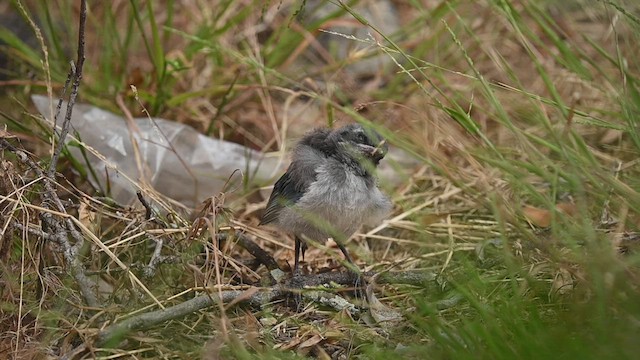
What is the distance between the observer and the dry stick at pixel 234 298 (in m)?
2.26

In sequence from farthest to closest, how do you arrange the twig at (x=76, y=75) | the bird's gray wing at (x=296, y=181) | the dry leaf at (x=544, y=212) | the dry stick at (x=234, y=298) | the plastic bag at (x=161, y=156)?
the plastic bag at (x=161, y=156) < the dry leaf at (x=544, y=212) < the bird's gray wing at (x=296, y=181) < the twig at (x=76, y=75) < the dry stick at (x=234, y=298)

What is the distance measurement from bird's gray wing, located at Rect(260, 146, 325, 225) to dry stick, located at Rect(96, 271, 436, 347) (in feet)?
0.88

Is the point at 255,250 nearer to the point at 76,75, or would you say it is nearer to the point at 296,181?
the point at 296,181

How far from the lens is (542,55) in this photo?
15.9 feet

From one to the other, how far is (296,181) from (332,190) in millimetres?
154

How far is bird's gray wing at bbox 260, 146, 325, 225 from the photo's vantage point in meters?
2.78

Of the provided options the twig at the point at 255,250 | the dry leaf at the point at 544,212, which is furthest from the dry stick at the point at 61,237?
the dry leaf at the point at 544,212

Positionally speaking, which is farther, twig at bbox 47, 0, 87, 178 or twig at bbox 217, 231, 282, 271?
twig at bbox 217, 231, 282, 271

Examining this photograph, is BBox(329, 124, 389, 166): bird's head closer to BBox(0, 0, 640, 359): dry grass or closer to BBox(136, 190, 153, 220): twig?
BBox(0, 0, 640, 359): dry grass

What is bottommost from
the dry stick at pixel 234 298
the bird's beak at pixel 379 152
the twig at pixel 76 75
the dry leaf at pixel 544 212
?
the dry leaf at pixel 544 212

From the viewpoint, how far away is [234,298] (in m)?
2.51

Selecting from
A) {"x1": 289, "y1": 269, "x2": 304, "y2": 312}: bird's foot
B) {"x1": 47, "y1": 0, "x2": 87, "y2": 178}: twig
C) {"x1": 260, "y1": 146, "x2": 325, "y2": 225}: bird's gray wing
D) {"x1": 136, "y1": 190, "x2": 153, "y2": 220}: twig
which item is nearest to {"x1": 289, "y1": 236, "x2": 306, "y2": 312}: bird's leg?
{"x1": 289, "y1": 269, "x2": 304, "y2": 312}: bird's foot

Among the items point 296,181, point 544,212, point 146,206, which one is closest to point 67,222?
point 146,206

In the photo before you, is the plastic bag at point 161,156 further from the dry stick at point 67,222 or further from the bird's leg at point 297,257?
the dry stick at point 67,222
